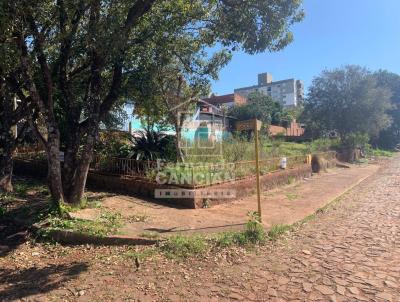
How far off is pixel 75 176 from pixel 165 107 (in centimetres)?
511

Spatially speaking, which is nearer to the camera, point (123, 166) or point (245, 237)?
point (245, 237)

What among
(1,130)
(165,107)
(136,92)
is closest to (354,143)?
(165,107)

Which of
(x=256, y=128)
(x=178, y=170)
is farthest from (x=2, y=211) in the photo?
(x=256, y=128)

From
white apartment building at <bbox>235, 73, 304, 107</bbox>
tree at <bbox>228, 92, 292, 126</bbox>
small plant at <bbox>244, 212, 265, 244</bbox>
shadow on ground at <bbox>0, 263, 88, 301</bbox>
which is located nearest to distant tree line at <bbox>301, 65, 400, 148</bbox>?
tree at <bbox>228, 92, 292, 126</bbox>

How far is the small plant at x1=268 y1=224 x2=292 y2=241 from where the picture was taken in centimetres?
662

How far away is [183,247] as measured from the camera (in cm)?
581

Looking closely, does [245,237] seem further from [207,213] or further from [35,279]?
[35,279]

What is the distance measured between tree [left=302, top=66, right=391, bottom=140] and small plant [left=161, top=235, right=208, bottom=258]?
2580 centimetres

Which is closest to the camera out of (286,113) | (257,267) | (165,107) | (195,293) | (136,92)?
(195,293)

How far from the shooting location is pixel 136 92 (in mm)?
9156

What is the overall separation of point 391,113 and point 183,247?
51.3 meters

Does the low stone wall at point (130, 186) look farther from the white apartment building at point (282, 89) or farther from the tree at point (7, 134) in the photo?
the white apartment building at point (282, 89)

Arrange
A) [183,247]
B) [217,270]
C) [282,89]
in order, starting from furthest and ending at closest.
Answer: [282,89] < [183,247] < [217,270]

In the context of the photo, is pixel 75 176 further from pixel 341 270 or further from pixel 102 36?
pixel 341 270
